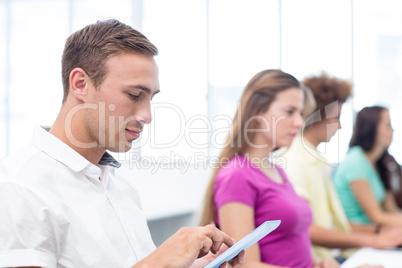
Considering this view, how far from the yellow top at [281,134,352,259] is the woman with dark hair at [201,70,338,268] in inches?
12.1

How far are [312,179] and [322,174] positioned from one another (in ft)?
0.39

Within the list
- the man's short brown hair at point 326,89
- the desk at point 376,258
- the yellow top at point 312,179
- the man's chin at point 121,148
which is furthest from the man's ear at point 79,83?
the man's short brown hair at point 326,89

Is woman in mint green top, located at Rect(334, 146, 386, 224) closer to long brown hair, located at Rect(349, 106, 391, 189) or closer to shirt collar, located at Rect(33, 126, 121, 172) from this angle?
long brown hair, located at Rect(349, 106, 391, 189)

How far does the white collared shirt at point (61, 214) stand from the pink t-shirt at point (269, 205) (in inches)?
17.9

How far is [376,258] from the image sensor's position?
5.73 feet

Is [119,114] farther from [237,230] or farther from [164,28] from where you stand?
[164,28]

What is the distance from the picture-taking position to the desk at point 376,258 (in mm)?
1616

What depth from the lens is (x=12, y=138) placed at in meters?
3.48

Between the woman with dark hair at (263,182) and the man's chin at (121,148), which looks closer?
the man's chin at (121,148)

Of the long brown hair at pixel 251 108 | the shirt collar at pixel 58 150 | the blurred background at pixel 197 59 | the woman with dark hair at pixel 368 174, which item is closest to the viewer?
the shirt collar at pixel 58 150

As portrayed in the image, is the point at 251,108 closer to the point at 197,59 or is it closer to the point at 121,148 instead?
the point at 121,148

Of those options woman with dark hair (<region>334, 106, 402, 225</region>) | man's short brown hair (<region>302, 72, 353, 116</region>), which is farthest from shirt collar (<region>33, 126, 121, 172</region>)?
woman with dark hair (<region>334, 106, 402, 225</region>)

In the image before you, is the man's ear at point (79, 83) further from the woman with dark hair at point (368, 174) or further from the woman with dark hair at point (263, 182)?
the woman with dark hair at point (368, 174)

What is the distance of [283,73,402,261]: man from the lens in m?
1.91
